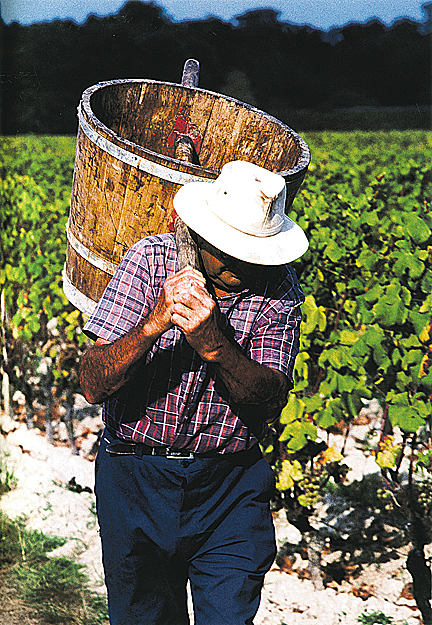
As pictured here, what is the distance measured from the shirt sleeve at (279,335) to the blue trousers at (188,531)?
15.8 inches

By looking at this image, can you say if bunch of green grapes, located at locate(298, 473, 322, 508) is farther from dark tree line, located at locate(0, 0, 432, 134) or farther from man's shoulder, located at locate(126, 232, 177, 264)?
dark tree line, located at locate(0, 0, 432, 134)

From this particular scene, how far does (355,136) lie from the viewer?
17094 millimetres

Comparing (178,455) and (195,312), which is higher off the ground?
(195,312)

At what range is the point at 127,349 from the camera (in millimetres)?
1688

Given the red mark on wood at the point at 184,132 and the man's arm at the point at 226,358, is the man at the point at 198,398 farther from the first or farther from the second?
the red mark on wood at the point at 184,132

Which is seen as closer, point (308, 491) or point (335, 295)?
point (308, 491)

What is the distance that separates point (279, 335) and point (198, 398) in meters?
0.32

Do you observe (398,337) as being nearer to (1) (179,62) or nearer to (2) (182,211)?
(2) (182,211)

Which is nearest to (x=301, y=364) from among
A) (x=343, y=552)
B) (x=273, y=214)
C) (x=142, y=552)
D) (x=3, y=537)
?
(x=343, y=552)

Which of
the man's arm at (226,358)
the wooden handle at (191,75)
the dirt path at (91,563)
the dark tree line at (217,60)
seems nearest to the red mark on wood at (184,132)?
the wooden handle at (191,75)

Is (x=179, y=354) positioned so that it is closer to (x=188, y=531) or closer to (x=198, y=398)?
(x=198, y=398)

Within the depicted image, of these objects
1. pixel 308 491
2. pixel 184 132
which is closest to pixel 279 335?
pixel 184 132

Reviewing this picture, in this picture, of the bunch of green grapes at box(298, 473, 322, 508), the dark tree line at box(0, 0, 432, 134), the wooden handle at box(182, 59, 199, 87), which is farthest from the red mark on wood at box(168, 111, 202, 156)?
the bunch of green grapes at box(298, 473, 322, 508)

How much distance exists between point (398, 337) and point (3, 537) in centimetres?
256
